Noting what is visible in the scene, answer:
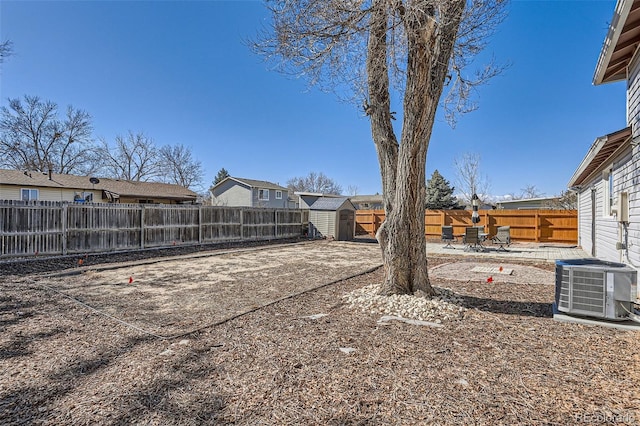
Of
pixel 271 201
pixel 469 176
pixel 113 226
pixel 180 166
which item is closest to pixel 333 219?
pixel 113 226

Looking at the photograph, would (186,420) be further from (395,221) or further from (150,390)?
(395,221)

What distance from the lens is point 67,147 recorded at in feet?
88.9

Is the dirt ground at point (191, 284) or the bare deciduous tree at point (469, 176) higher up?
the bare deciduous tree at point (469, 176)

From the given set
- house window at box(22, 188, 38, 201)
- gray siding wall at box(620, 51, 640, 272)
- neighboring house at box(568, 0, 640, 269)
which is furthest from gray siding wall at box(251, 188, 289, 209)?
gray siding wall at box(620, 51, 640, 272)

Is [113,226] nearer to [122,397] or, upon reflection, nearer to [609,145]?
[122,397]

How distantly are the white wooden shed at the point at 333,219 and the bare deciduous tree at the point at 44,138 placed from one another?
22.0 m

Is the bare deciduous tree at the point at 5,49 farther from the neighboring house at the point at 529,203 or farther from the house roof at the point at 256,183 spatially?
the neighboring house at the point at 529,203

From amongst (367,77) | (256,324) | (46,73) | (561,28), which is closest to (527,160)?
(561,28)

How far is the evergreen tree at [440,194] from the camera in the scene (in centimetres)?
2803

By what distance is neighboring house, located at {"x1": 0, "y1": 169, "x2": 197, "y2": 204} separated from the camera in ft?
57.5

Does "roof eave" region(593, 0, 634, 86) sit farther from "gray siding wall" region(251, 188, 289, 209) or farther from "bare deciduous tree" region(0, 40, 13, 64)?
"gray siding wall" region(251, 188, 289, 209)

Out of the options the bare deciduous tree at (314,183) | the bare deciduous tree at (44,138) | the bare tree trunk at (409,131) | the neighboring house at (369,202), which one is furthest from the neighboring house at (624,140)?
the bare deciduous tree at (314,183)

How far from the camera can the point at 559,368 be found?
2.55 meters

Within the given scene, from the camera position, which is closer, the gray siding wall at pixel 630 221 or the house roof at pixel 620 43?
the house roof at pixel 620 43
